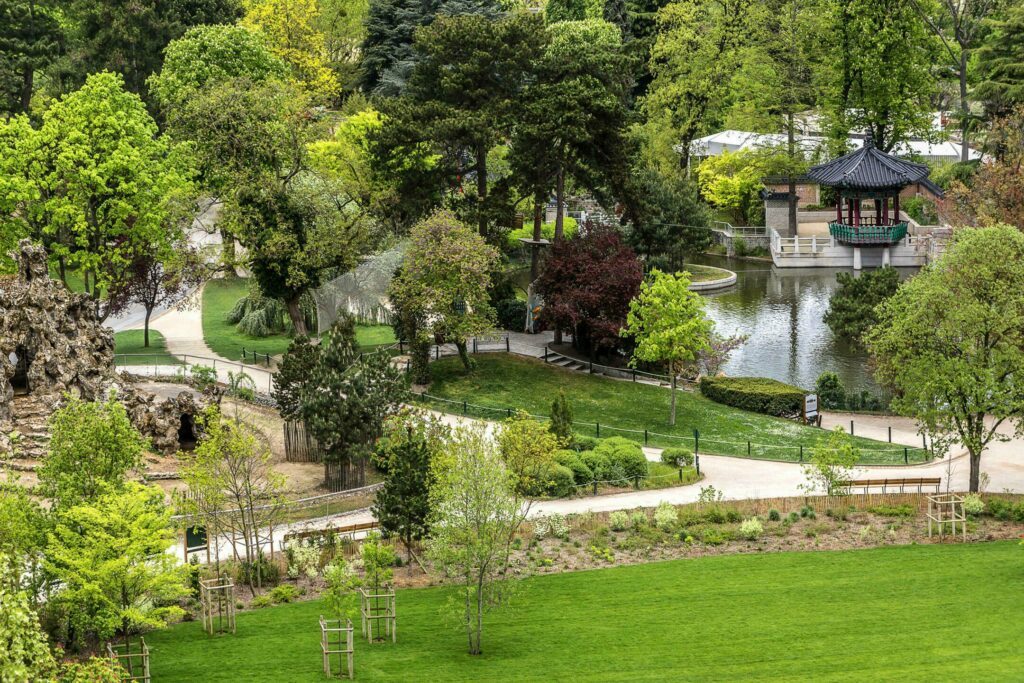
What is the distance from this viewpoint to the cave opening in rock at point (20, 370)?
2152 inches

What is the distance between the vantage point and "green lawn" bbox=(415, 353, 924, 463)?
5919 centimetres

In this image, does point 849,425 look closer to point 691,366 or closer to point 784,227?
point 691,366

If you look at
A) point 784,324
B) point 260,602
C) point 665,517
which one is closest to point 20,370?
point 260,602

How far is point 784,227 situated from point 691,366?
116ft

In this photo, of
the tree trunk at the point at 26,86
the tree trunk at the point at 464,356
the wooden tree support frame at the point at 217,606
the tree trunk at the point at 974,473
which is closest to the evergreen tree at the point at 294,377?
the tree trunk at the point at 464,356

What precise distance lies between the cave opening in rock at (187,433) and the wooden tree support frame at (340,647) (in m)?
18.6

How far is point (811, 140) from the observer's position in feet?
349

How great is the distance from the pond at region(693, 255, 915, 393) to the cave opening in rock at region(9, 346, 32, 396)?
33424mm

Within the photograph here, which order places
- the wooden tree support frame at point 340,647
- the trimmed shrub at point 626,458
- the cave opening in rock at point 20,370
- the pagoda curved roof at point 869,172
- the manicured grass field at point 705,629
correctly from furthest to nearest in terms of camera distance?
the pagoda curved roof at point 869,172 → the cave opening in rock at point 20,370 → the trimmed shrub at point 626,458 → the manicured grass field at point 705,629 → the wooden tree support frame at point 340,647

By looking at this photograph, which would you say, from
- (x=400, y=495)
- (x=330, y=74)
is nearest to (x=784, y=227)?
(x=330, y=74)

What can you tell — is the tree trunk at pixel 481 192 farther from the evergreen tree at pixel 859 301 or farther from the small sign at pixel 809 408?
the evergreen tree at pixel 859 301

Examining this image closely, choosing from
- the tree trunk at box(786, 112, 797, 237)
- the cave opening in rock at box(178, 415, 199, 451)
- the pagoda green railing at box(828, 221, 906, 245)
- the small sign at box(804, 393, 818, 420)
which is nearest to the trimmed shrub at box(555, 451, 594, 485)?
the cave opening in rock at box(178, 415, 199, 451)

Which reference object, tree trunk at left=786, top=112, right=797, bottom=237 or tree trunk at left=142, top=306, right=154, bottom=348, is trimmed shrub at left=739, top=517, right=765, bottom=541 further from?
tree trunk at left=786, top=112, right=797, bottom=237

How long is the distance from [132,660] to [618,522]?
1662cm
